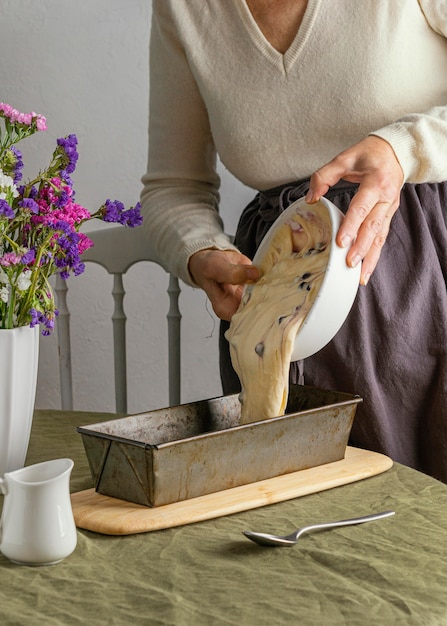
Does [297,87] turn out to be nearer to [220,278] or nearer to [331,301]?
[220,278]

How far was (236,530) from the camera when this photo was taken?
88 cm

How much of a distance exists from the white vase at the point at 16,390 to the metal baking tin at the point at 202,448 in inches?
4.7

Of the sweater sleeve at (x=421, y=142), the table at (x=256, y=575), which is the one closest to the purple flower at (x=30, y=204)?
the table at (x=256, y=575)

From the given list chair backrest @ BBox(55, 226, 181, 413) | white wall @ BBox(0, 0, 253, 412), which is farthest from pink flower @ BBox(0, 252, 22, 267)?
white wall @ BBox(0, 0, 253, 412)

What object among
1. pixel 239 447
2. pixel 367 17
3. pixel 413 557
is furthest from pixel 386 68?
pixel 413 557

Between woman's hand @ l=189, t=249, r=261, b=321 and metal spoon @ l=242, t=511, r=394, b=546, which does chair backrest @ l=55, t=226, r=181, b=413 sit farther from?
metal spoon @ l=242, t=511, r=394, b=546

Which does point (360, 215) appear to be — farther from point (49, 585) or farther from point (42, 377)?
point (42, 377)

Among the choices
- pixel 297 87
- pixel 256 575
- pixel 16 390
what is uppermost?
pixel 297 87

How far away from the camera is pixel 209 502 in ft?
3.05

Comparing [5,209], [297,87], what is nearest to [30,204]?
[5,209]

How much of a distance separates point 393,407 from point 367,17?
1.91ft

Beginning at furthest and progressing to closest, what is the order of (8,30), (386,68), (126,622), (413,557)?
1. (8,30)
2. (386,68)
3. (413,557)
4. (126,622)

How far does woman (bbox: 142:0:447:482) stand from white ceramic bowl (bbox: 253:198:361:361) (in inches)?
8.2

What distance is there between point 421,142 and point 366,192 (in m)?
0.15
